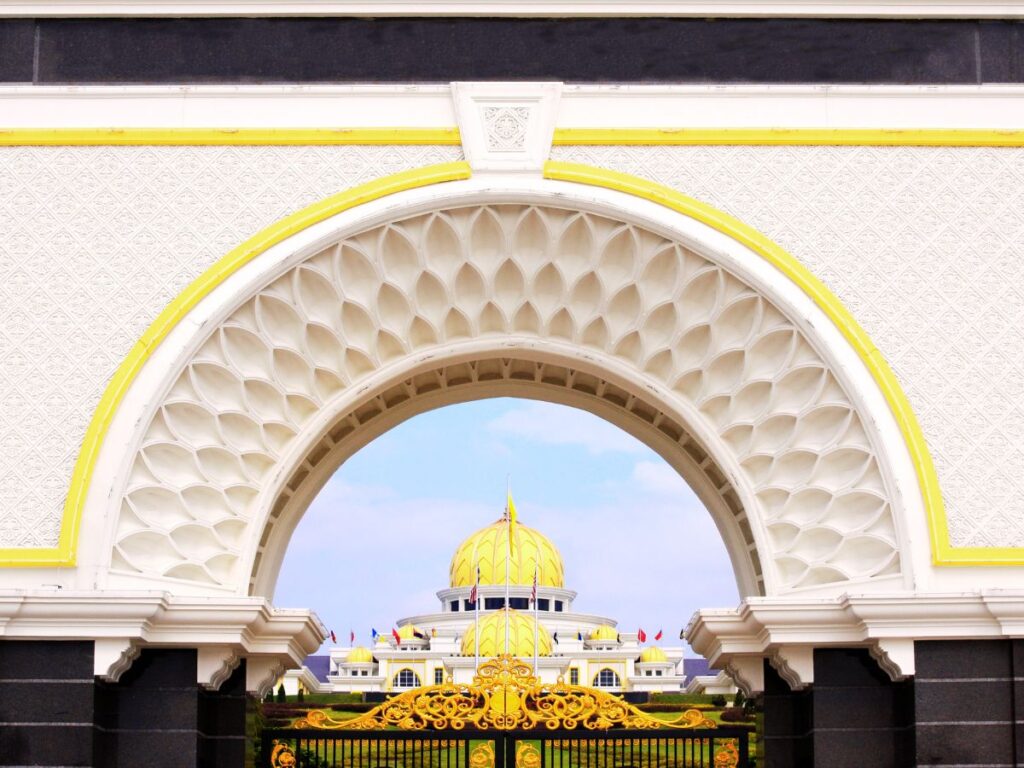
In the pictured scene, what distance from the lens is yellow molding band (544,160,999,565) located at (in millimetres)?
9820

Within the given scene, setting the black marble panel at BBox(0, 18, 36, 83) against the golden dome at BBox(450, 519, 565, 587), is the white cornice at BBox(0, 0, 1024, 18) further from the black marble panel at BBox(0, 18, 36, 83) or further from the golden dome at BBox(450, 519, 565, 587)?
the golden dome at BBox(450, 519, 565, 587)

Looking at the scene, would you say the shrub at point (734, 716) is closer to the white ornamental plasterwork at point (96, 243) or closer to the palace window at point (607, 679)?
the white ornamental plasterwork at point (96, 243)

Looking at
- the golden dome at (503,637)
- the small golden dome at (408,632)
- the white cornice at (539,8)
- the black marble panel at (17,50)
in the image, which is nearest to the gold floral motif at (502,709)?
the white cornice at (539,8)

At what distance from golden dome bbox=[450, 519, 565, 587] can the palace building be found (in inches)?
0.9

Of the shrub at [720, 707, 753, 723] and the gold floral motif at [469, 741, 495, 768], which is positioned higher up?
the shrub at [720, 707, 753, 723]

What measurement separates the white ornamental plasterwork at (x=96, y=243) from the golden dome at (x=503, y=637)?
22.9 metres

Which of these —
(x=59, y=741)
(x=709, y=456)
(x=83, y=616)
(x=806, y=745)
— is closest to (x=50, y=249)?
(x=83, y=616)

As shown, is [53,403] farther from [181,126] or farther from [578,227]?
[578,227]

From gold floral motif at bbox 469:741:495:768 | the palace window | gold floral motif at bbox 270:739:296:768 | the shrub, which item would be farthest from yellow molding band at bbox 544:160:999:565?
the palace window

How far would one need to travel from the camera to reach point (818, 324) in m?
10.3

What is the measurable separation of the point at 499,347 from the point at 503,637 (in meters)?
22.7

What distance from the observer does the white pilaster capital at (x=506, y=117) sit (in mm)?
10609

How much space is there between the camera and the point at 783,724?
34.8 feet

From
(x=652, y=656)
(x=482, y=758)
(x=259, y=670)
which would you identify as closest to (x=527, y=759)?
(x=482, y=758)
